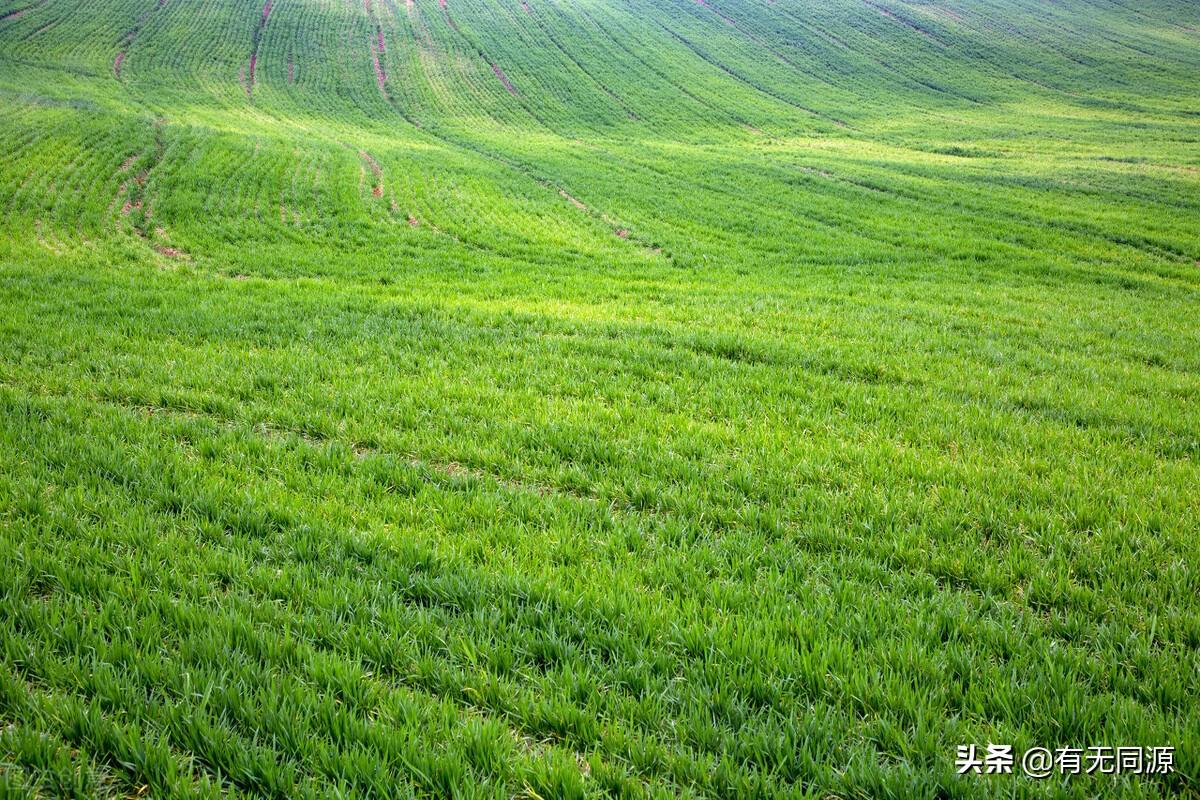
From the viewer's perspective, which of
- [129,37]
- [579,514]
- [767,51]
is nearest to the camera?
[579,514]

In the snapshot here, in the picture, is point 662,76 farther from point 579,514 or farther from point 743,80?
point 579,514

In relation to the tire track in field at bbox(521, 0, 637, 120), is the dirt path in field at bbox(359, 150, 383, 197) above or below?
below

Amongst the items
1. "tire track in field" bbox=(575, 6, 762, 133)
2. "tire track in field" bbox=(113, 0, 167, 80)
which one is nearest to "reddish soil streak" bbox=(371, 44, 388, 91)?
"tire track in field" bbox=(113, 0, 167, 80)

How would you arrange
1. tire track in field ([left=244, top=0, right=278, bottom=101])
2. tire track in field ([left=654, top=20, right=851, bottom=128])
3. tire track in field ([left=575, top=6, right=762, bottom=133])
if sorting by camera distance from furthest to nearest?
tire track in field ([left=654, top=20, right=851, bottom=128])
tire track in field ([left=575, top=6, right=762, bottom=133])
tire track in field ([left=244, top=0, right=278, bottom=101])

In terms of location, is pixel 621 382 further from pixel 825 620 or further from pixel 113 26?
pixel 113 26

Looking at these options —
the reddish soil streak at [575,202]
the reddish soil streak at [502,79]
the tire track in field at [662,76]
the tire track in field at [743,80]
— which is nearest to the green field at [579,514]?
the reddish soil streak at [575,202]

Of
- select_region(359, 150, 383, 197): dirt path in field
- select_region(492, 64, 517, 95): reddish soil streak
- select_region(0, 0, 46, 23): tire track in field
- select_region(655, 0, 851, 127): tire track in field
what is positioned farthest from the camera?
select_region(492, 64, 517, 95): reddish soil streak

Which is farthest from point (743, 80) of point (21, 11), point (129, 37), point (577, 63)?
point (21, 11)

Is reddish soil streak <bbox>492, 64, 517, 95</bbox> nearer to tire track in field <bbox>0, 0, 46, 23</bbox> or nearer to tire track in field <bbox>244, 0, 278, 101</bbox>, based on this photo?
tire track in field <bbox>244, 0, 278, 101</bbox>

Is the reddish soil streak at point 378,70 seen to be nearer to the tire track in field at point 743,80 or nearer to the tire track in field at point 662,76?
the tire track in field at point 662,76

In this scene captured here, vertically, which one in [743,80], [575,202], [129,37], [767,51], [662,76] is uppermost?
[767,51]

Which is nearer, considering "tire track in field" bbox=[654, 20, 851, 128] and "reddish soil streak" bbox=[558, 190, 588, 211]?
"reddish soil streak" bbox=[558, 190, 588, 211]

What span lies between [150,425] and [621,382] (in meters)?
4.96

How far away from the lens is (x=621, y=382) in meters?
7.91
